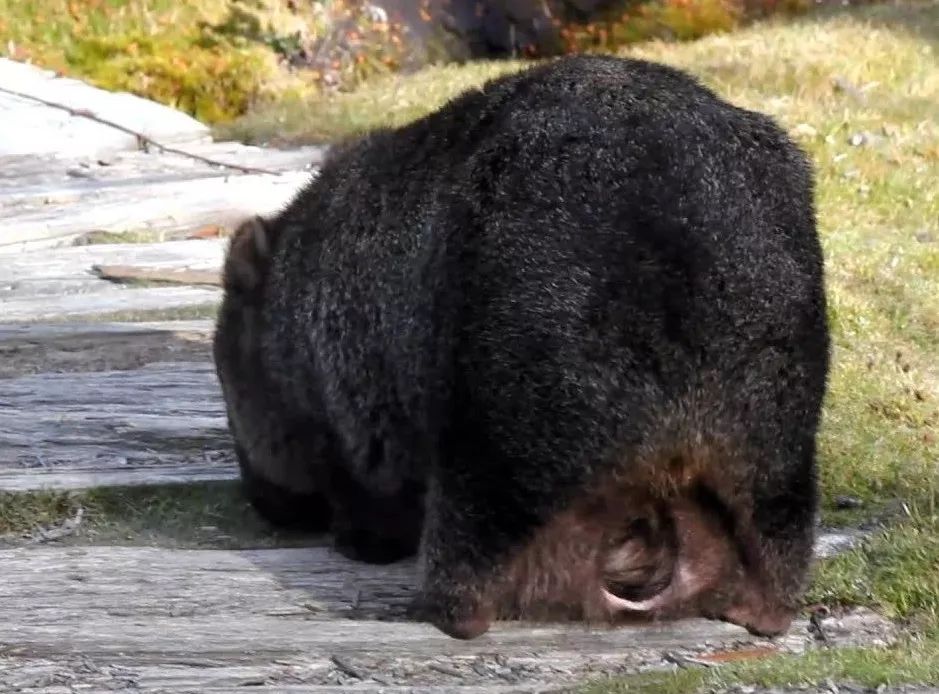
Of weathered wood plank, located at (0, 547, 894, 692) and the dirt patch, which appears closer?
→ weathered wood plank, located at (0, 547, 894, 692)

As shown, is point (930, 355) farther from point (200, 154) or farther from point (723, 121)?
point (200, 154)

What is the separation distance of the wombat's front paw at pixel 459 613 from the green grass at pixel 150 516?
0.79m

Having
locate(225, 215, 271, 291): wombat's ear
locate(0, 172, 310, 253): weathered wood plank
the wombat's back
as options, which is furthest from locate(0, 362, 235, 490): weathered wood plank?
locate(0, 172, 310, 253): weathered wood plank

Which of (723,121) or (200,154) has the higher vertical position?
(723,121)

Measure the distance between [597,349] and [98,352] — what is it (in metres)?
3.09

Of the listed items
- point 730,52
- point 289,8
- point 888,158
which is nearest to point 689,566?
point 888,158

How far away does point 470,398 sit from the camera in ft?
9.95

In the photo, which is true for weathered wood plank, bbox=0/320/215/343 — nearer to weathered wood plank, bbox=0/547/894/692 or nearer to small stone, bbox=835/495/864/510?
weathered wood plank, bbox=0/547/894/692

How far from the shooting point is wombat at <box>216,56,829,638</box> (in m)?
2.91

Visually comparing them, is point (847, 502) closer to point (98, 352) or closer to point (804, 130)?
point (98, 352)

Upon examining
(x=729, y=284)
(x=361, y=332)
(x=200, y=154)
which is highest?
(x=729, y=284)

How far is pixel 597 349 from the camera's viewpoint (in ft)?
9.51

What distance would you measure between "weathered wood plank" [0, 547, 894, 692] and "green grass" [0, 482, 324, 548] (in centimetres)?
27

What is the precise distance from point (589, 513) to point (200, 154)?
7135 mm
